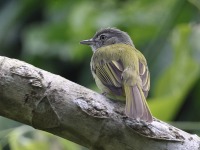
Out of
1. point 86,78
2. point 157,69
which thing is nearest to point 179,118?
point 157,69

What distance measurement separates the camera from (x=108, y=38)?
5297 millimetres

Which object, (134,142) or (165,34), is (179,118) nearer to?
(165,34)

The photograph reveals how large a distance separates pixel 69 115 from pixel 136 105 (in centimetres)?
56

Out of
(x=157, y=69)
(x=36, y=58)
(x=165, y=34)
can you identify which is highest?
(x=165, y=34)

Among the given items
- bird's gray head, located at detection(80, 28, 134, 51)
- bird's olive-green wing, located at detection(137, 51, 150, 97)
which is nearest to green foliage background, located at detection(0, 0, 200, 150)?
bird's gray head, located at detection(80, 28, 134, 51)

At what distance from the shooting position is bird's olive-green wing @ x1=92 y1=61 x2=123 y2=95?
3.89m

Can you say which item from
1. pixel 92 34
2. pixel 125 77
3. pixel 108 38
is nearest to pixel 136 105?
pixel 125 77

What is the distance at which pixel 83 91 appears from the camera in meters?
3.20

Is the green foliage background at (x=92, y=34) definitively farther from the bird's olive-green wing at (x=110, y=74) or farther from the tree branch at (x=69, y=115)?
the tree branch at (x=69, y=115)

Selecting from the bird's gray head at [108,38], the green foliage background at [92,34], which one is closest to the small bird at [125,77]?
the green foliage background at [92,34]

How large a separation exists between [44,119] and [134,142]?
406 mm

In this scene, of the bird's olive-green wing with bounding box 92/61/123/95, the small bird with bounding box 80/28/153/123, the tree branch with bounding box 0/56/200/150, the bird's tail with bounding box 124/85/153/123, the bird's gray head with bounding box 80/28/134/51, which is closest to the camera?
the tree branch with bounding box 0/56/200/150

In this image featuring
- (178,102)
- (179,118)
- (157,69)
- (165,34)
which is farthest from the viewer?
(179,118)

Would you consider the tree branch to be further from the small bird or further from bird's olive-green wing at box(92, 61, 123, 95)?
bird's olive-green wing at box(92, 61, 123, 95)
